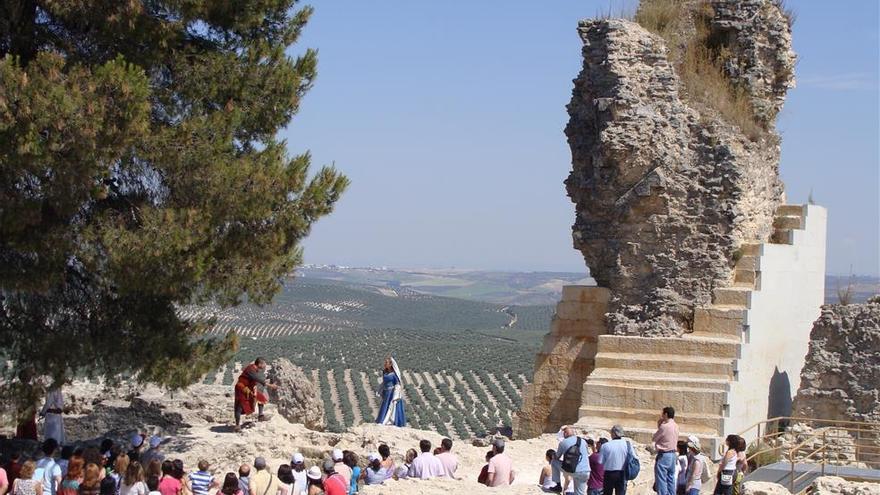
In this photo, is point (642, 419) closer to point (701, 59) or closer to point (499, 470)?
point (499, 470)

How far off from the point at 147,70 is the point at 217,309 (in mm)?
3056

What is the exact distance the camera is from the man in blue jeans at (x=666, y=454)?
13.4 meters

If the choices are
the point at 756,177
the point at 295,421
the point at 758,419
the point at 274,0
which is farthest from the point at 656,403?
the point at 274,0

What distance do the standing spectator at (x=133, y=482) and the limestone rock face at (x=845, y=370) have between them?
976cm

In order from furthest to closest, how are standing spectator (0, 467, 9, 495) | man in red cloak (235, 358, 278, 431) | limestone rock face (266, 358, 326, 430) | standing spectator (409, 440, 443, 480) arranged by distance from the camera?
1. limestone rock face (266, 358, 326, 430)
2. man in red cloak (235, 358, 278, 431)
3. standing spectator (409, 440, 443, 480)
4. standing spectator (0, 467, 9, 495)

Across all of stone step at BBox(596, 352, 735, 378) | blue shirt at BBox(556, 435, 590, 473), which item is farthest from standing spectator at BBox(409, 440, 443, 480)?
stone step at BBox(596, 352, 735, 378)

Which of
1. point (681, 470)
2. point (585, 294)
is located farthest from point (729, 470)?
point (585, 294)

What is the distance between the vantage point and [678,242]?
58.8 feet

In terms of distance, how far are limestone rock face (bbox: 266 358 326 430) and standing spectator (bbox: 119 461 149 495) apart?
6.55m

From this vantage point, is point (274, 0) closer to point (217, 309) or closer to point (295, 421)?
point (217, 309)

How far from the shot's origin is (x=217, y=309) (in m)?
16.0

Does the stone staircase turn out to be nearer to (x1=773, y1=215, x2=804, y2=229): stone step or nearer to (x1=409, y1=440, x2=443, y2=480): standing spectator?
(x1=773, y1=215, x2=804, y2=229): stone step

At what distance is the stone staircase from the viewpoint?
1673 centimetres

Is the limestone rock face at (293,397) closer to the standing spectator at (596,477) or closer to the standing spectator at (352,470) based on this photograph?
the standing spectator at (352,470)
